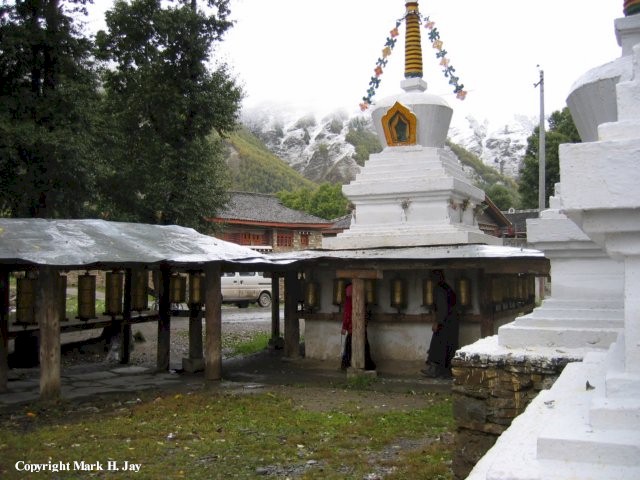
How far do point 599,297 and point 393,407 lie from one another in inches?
184

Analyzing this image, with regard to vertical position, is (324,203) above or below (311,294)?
above

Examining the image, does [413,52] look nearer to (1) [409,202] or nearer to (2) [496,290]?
(1) [409,202]

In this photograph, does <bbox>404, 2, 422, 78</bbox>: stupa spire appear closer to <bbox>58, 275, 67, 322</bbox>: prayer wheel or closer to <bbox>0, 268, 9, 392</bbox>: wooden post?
<bbox>58, 275, 67, 322</bbox>: prayer wheel

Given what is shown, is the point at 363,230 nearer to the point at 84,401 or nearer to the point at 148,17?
the point at 84,401

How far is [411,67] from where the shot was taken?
1416 cm

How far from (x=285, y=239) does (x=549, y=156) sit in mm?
14479

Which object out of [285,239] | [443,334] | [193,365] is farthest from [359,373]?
[285,239]

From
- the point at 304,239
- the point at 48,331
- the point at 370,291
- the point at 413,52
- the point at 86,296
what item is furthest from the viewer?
the point at 304,239

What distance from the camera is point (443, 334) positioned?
11.1 m

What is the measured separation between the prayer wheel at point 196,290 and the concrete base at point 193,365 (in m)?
1.09

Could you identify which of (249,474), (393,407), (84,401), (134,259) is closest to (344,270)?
(393,407)

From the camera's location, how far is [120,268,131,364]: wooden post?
1208 centimetres

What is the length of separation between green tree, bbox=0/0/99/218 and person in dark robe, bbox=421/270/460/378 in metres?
8.13

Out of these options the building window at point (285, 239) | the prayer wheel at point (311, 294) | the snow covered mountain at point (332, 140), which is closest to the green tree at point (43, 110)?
the prayer wheel at point (311, 294)
